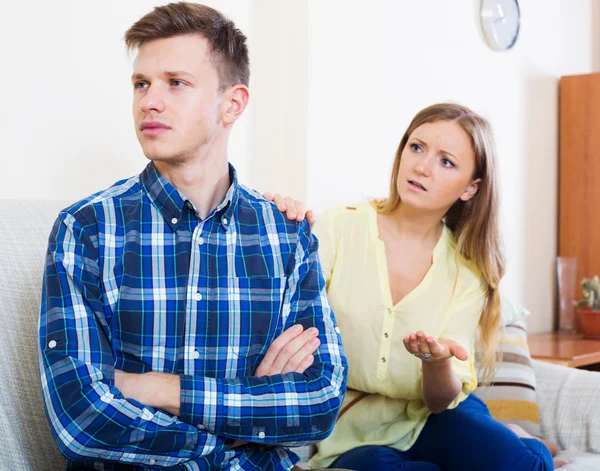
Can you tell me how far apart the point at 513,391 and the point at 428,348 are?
0.79m

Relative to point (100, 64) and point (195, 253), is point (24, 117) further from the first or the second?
point (195, 253)

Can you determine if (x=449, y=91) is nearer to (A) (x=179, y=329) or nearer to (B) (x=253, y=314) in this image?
(B) (x=253, y=314)

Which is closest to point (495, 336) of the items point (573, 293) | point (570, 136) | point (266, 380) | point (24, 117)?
point (266, 380)

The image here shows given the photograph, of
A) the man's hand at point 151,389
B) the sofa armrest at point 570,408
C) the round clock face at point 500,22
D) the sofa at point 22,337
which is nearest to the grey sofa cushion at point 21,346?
the sofa at point 22,337

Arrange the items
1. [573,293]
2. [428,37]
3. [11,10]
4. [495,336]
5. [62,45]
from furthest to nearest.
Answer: [573,293] < [428,37] < [495,336] < [62,45] < [11,10]

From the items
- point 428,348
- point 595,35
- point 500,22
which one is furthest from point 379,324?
point 595,35

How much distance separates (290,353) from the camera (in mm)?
1417

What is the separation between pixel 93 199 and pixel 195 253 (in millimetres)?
201

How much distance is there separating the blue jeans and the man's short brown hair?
0.92 m

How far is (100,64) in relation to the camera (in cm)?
190

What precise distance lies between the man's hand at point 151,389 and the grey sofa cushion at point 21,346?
0.23 m

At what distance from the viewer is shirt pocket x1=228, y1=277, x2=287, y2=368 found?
1.42 meters

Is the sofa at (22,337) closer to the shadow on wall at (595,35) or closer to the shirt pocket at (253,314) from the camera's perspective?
the shirt pocket at (253,314)

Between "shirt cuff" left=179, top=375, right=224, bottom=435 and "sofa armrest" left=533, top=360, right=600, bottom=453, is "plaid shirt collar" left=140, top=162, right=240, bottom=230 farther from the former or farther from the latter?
"sofa armrest" left=533, top=360, right=600, bottom=453
